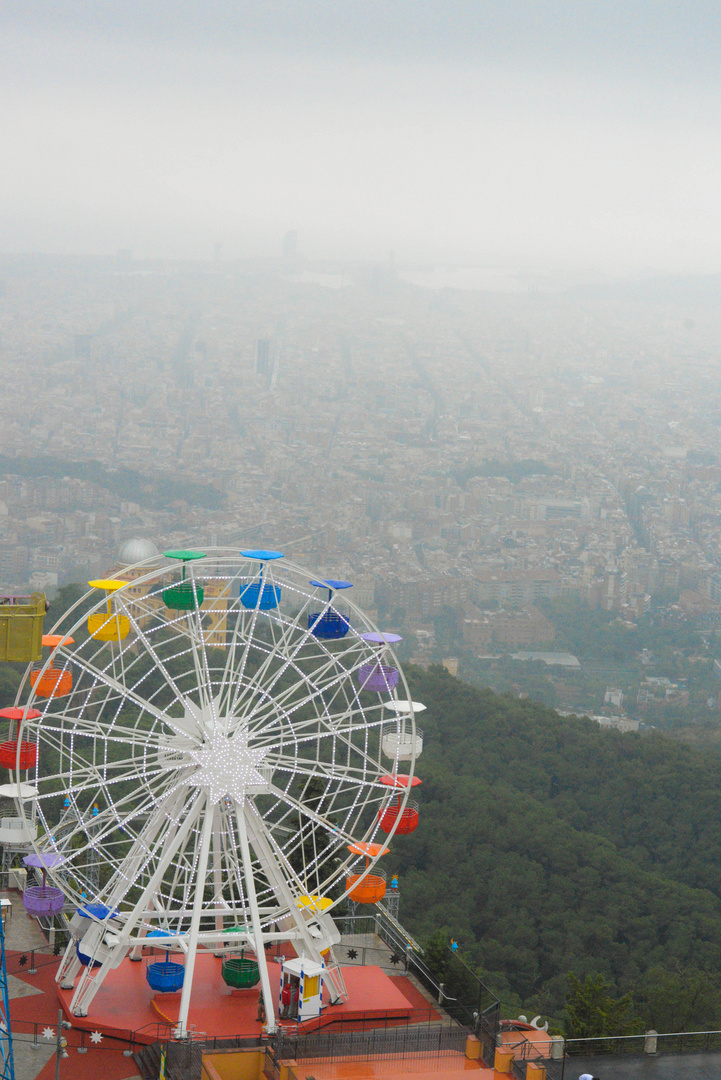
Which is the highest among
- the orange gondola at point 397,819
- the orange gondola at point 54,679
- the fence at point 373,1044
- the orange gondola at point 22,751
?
Result: the orange gondola at point 54,679

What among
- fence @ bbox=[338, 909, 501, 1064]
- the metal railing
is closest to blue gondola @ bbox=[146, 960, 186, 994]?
fence @ bbox=[338, 909, 501, 1064]

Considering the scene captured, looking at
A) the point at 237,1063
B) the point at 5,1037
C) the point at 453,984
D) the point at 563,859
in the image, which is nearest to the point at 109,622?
the point at 5,1037

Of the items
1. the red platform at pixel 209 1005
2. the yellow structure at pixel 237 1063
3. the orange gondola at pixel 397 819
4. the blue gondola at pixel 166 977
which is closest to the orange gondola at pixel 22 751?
the red platform at pixel 209 1005

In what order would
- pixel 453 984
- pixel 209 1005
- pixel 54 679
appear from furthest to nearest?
1. pixel 453 984
2. pixel 54 679
3. pixel 209 1005

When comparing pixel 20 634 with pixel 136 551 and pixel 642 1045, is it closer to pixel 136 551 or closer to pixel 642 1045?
pixel 642 1045

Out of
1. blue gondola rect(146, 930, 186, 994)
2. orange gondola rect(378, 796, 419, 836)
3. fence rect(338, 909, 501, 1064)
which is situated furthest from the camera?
orange gondola rect(378, 796, 419, 836)

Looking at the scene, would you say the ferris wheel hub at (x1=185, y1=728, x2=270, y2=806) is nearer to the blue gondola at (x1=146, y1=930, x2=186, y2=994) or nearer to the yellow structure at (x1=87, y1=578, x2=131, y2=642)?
the yellow structure at (x1=87, y1=578, x2=131, y2=642)

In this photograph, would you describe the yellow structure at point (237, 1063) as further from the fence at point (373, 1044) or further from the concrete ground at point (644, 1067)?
the concrete ground at point (644, 1067)
